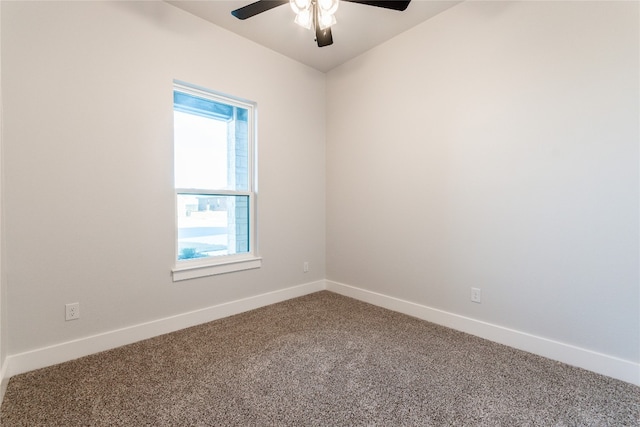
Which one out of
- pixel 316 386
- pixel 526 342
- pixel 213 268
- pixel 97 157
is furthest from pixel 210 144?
pixel 526 342

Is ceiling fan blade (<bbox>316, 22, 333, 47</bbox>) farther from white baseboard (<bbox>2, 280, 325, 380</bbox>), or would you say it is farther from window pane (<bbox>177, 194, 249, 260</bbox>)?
white baseboard (<bbox>2, 280, 325, 380</bbox>)

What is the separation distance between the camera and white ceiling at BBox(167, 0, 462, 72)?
245cm

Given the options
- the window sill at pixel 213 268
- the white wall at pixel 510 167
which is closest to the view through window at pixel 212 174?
the window sill at pixel 213 268

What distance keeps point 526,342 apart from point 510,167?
1.29 m

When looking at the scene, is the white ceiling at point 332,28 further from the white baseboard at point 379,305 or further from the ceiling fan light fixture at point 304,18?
the white baseboard at point 379,305

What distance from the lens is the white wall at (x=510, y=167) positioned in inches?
71.0

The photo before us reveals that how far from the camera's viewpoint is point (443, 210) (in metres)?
2.60

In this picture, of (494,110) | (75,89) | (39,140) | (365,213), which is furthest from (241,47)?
(494,110)

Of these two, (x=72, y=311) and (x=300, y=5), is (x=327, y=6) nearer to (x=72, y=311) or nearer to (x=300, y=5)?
(x=300, y=5)

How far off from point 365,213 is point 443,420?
81.5 inches

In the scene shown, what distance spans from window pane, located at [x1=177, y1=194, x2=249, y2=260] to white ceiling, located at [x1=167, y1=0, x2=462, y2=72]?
1.58m

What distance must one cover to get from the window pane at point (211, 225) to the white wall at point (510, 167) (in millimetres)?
1305

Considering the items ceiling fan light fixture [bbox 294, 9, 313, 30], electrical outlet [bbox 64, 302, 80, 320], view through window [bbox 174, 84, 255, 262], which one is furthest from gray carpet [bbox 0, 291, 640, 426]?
ceiling fan light fixture [bbox 294, 9, 313, 30]

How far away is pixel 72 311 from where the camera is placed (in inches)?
80.0
